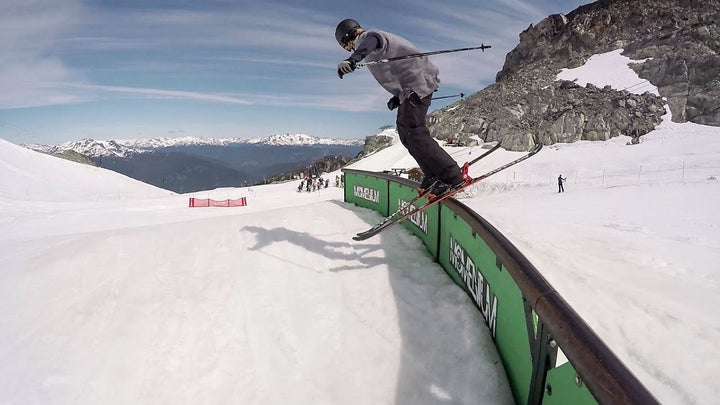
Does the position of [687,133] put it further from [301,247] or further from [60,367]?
[60,367]

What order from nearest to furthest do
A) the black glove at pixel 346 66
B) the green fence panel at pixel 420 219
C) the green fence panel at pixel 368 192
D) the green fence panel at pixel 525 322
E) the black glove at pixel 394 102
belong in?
1. the green fence panel at pixel 525 322
2. the black glove at pixel 346 66
3. the green fence panel at pixel 420 219
4. the black glove at pixel 394 102
5. the green fence panel at pixel 368 192

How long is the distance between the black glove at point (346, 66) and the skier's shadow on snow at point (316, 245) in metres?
2.32

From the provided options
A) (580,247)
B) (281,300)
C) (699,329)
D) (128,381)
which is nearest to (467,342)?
(281,300)

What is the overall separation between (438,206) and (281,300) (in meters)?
2.45

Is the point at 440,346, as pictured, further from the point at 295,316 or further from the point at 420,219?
the point at 420,219

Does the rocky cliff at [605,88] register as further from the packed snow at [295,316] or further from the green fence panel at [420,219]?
the packed snow at [295,316]

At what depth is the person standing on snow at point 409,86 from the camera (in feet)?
15.3

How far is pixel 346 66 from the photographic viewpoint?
4102mm

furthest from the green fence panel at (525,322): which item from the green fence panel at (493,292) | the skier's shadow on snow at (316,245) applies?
the skier's shadow on snow at (316,245)

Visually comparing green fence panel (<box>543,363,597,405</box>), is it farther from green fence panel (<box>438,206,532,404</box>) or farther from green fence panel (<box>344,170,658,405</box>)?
→ green fence panel (<box>438,206,532,404</box>)

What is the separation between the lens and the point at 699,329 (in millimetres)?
3221

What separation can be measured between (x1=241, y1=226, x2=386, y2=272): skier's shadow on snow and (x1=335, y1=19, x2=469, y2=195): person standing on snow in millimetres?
1387

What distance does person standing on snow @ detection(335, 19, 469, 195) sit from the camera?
15.3 ft

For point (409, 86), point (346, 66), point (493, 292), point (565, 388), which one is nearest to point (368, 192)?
point (409, 86)
